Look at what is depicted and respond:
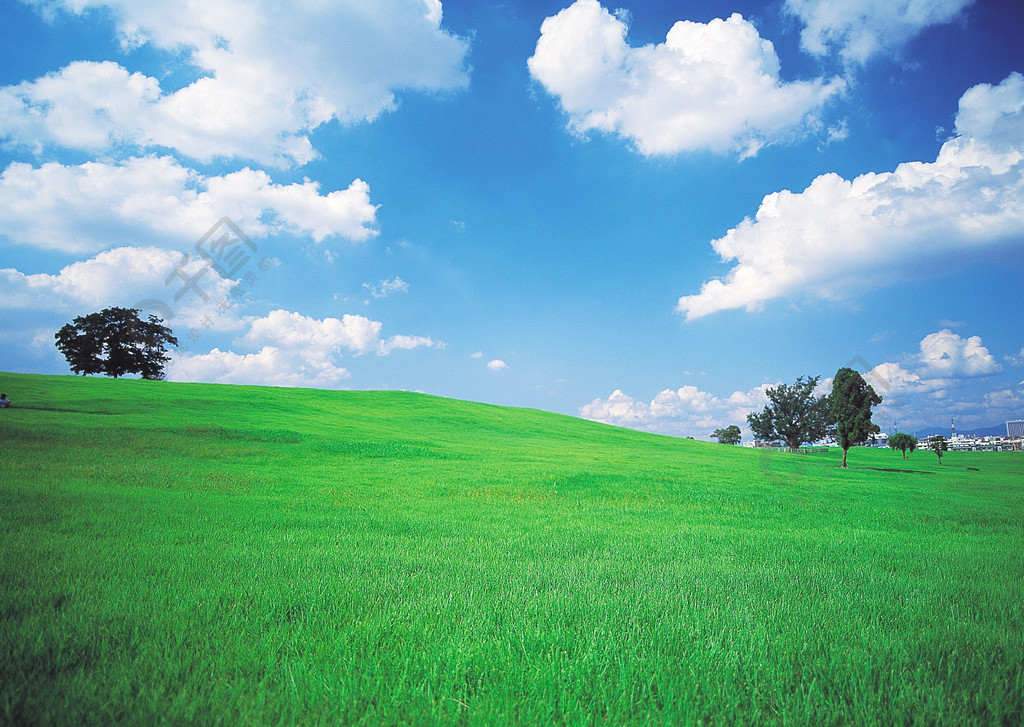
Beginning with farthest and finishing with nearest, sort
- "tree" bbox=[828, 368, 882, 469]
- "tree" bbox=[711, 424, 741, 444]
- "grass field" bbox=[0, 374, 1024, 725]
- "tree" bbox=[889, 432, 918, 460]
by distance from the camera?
"tree" bbox=[711, 424, 741, 444], "tree" bbox=[889, 432, 918, 460], "tree" bbox=[828, 368, 882, 469], "grass field" bbox=[0, 374, 1024, 725]

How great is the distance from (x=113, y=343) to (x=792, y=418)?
108 m

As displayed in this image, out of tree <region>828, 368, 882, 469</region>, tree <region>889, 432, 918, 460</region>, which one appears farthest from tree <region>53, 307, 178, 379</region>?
tree <region>889, 432, 918, 460</region>

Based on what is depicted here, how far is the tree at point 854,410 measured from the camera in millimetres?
49656

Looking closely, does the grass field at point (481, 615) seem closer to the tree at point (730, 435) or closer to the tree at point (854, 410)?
the tree at point (854, 410)

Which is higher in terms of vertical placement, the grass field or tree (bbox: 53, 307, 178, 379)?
tree (bbox: 53, 307, 178, 379)

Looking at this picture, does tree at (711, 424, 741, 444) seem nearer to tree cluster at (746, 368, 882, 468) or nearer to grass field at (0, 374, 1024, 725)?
tree cluster at (746, 368, 882, 468)

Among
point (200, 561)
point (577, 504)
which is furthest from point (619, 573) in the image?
point (577, 504)

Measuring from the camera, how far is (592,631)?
4180 millimetres

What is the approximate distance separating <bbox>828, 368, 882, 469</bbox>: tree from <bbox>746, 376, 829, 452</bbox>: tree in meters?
27.1

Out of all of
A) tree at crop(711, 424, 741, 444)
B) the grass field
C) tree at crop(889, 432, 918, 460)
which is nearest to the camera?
the grass field

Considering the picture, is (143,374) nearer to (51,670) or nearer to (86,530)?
(86,530)

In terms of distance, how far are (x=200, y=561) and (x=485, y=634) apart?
4.21 metres

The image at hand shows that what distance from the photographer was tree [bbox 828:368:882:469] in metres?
49.7

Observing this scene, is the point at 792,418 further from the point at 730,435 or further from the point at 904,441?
the point at 730,435
